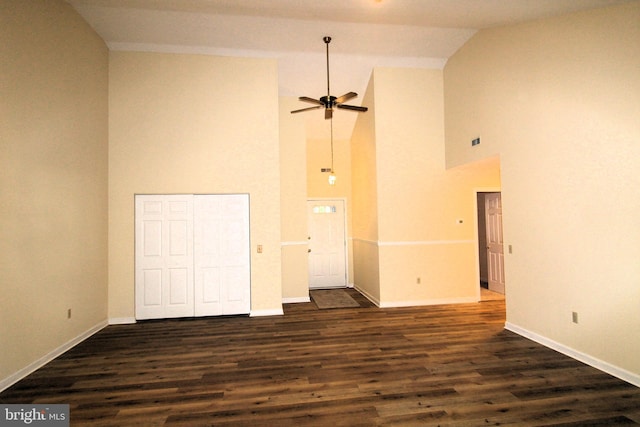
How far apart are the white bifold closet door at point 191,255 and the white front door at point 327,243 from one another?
2.63 m

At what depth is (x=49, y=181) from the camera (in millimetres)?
3723

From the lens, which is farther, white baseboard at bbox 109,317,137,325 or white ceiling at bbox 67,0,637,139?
white baseboard at bbox 109,317,137,325

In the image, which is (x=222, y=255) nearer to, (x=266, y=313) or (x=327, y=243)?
(x=266, y=313)

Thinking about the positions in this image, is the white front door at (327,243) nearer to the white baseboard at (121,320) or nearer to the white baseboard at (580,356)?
the white baseboard at (121,320)

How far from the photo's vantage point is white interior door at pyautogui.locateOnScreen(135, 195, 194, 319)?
5.20 meters

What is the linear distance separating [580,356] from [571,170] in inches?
79.0

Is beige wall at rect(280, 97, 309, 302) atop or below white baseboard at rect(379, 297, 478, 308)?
atop

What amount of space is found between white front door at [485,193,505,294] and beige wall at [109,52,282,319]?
457cm

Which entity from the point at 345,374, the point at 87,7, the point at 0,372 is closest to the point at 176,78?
the point at 87,7

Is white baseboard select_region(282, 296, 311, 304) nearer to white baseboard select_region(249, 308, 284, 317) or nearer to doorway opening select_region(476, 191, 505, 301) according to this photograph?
white baseboard select_region(249, 308, 284, 317)

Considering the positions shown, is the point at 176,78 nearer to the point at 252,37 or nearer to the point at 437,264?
the point at 252,37

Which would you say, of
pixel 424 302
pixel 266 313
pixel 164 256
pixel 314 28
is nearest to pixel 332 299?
pixel 266 313

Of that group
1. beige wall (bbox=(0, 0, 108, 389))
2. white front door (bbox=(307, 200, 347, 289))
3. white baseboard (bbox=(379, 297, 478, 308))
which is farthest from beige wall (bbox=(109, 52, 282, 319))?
white front door (bbox=(307, 200, 347, 289))

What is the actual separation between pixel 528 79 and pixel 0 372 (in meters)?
6.48
